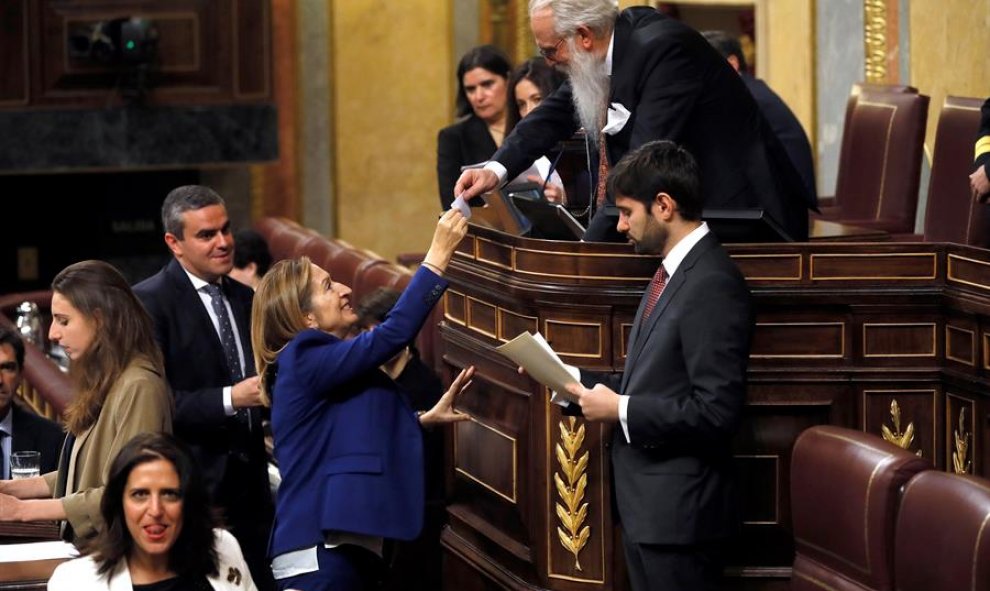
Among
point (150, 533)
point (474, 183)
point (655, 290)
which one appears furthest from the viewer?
point (474, 183)

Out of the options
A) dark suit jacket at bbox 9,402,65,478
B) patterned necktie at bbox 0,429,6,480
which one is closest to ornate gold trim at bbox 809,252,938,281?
dark suit jacket at bbox 9,402,65,478

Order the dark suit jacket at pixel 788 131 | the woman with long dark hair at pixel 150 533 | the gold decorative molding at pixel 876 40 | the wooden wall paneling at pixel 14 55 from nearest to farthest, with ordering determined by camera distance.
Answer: the woman with long dark hair at pixel 150 533 → the dark suit jacket at pixel 788 131 → the gold decorative molding at pixel 876 40 → the wooden wall paneling at pixel 14 55

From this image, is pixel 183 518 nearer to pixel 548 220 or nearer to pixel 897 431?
pixel 548 220

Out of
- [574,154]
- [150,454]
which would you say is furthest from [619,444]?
[574,154]

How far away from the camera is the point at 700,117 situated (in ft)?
15.1

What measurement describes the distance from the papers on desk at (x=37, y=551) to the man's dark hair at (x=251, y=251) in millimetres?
3019

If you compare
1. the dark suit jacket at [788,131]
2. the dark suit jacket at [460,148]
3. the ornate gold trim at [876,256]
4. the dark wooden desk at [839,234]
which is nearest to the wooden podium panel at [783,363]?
the ornate gold trim at [876,256]

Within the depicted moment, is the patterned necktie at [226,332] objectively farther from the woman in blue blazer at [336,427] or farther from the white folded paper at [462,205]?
the white folded paper at [462,205]

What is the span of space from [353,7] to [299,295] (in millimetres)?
7329

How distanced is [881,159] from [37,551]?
392 centimetres

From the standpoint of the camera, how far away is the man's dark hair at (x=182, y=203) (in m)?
5.19

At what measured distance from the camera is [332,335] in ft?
14.7

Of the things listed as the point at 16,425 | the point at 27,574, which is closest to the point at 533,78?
the point at 16,425

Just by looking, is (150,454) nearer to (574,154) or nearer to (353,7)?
(574,154)
